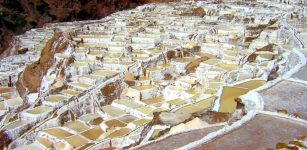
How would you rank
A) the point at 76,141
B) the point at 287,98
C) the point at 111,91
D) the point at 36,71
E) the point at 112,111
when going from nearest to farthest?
the point at 287,98 < the point at 76,141 < the point at 112,111 < the point at 111,91 < the point at 36,71

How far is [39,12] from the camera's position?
51156 millimetres

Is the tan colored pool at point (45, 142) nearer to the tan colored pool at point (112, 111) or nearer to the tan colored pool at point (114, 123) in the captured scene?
the tan colored pool at point (114, 123)

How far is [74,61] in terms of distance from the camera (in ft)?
87.2

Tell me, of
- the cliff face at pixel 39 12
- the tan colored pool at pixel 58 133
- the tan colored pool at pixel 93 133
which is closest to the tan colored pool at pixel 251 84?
the tan colored pool at pixel 93 133

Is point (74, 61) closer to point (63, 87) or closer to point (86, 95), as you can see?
point (63, 87)


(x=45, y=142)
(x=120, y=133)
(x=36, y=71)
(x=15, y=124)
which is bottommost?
(x=45, y=142)

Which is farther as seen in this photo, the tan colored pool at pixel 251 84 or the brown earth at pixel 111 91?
the brown earth at pixel 111 91

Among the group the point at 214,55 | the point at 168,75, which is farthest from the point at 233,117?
the point at 214,55

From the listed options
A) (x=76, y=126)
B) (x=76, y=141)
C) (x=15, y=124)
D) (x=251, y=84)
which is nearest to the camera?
(x=251, y=84)

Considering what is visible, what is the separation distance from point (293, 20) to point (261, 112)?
23248mm

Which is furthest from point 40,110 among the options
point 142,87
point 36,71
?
point 36,71

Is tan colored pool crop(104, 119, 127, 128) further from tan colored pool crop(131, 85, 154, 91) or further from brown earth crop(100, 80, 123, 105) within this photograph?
tan colored pool crop(131, 85, 154, 91)

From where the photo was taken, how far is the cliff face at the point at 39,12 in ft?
159

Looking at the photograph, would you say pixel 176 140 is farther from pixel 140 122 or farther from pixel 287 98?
pixel 140 122
